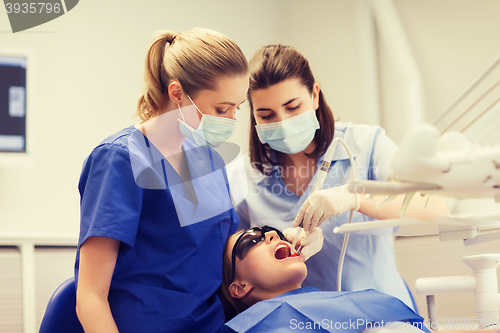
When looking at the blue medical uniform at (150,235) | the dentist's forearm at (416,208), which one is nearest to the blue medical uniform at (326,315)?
the blue medical uniform at (150,235)

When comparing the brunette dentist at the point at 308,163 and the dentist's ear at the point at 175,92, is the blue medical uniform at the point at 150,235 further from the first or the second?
the brunette dentist at the point at 308,163

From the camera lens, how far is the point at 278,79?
4.66ft

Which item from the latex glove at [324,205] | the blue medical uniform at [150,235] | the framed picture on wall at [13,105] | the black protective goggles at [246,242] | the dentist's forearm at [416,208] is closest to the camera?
the dentist's forearm at [416,208]

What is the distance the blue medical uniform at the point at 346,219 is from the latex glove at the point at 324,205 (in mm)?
241

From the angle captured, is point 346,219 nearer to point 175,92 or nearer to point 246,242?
point 246,242

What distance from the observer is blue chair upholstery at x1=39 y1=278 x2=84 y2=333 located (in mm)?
1077

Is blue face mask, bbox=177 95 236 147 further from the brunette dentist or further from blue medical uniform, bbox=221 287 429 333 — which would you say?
blue medical uniform, bbox=221 287 429 333

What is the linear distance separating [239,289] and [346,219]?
1.40ft

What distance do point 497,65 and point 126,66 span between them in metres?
2.17

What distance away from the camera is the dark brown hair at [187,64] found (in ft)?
3.87

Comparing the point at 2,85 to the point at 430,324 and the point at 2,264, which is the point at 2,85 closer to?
the point at 2,264

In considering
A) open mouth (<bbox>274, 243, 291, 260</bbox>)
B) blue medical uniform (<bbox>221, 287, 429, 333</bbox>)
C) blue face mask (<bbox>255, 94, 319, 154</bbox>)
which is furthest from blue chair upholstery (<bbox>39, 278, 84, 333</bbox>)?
blue face mask (<bbox>255, 94, 319, 154</bbox>)

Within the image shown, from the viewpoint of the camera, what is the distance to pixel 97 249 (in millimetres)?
966

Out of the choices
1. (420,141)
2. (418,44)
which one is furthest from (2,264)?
(418,44)
